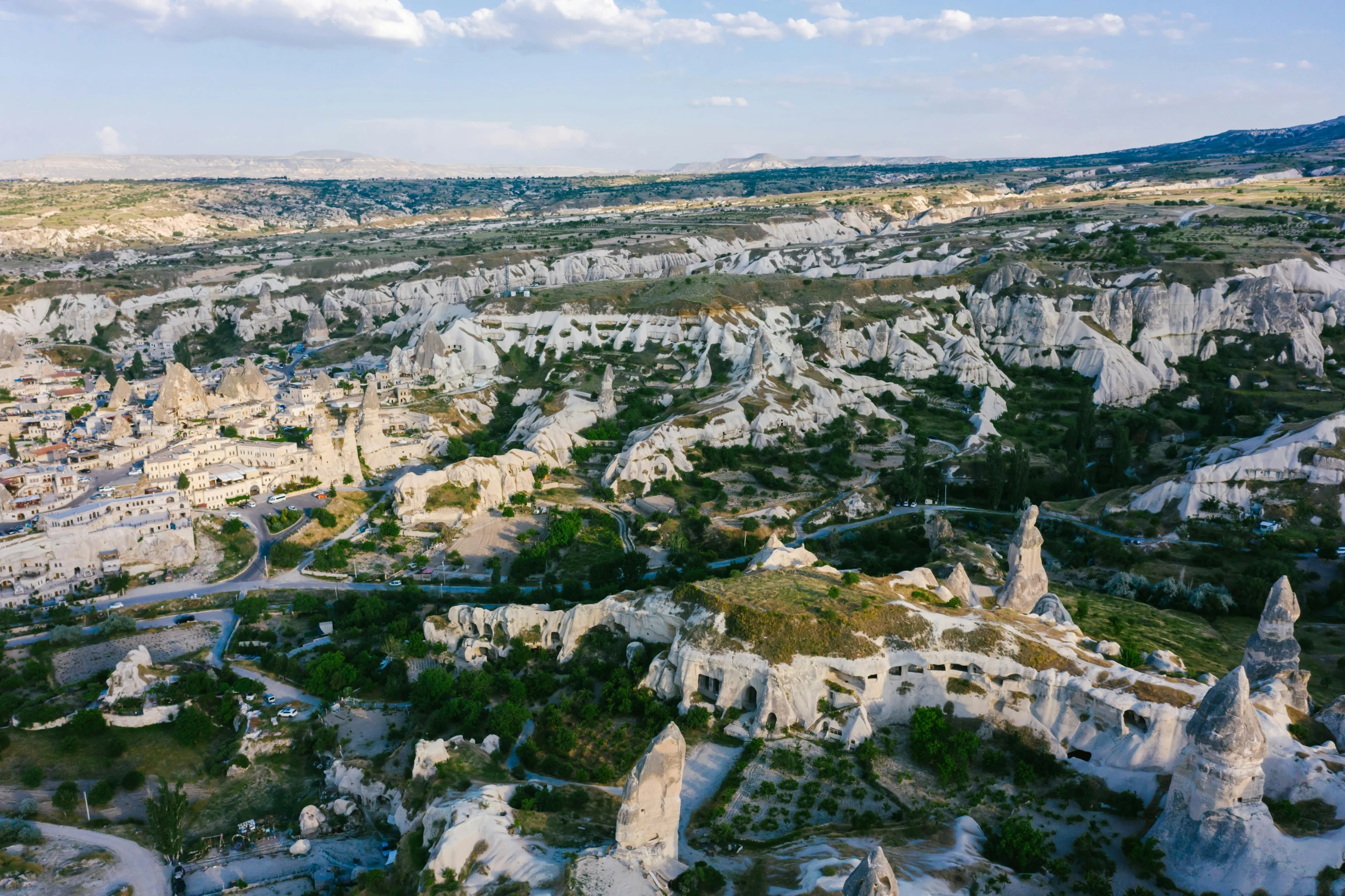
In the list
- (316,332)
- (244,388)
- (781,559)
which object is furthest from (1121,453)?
(316,332)

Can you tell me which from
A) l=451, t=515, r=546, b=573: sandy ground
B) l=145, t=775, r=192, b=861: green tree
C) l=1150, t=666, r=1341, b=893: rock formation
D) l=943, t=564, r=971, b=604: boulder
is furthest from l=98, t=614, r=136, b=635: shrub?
l=1150, t=666, r=1341, b=893: rock formation

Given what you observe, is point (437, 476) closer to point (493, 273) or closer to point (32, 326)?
point (493, 273)

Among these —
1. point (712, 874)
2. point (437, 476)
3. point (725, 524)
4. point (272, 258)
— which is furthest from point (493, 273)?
point (712, 874)

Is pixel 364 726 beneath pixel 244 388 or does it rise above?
beneath

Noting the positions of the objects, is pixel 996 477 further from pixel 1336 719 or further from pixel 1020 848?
pixel 1020 848

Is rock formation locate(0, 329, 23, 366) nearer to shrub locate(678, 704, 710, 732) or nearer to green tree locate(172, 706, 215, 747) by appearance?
green tree locate(172, 706, 215, 747)
